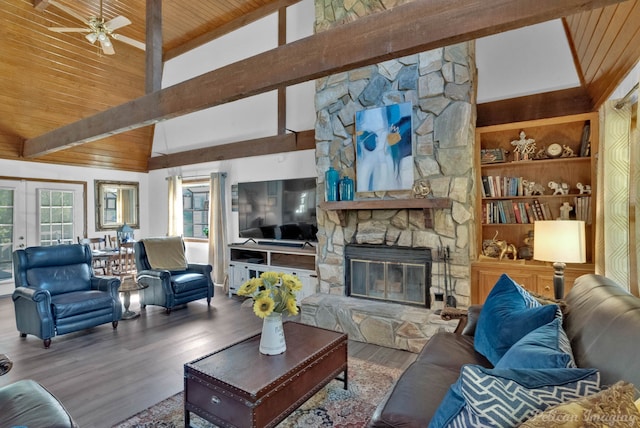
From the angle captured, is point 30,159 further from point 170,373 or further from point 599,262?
point 599,262

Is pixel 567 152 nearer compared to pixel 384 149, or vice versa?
pixel 567 152

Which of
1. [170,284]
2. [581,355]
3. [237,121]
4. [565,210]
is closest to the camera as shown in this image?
[581,355]

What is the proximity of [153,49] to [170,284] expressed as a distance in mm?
2844

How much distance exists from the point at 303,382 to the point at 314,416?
384 millimetres

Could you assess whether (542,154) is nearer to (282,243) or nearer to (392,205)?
(392,205)

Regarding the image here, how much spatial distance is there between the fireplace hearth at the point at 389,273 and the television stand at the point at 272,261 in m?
0.70

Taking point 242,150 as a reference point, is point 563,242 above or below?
below

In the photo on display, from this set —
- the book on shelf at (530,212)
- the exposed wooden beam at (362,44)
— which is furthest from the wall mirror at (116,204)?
the book on shelf at (530,212)

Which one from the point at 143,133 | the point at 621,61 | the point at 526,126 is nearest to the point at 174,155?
the point at 143,133

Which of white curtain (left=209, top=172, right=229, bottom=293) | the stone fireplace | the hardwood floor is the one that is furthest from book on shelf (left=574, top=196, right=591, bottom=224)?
white curtain (left=209, top=172, right=229, bottom=293)

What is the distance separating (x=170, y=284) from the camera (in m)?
4.54

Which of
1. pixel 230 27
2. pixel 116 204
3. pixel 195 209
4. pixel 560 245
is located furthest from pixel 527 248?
pixel 116 204

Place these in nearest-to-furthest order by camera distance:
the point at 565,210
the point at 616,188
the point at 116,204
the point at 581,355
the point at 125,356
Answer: the point at 581,355 < the point at 616,188 < the point at 125,356 < the point at 565,210 < the point at 116,204

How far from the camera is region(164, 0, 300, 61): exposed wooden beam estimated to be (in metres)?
5.09
